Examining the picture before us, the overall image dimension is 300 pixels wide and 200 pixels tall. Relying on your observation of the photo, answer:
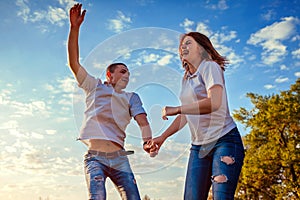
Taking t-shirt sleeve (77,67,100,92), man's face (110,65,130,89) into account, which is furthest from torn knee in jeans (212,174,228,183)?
t-shirt sleeve (77,67,100,92)

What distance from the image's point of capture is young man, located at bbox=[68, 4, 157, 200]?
185 inches

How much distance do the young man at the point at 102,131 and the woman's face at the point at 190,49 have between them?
106cm

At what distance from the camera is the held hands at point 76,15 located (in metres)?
4.77

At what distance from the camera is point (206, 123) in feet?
13.1

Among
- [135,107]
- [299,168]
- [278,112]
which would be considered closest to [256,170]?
[299,168]

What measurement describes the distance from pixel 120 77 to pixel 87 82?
428 mm

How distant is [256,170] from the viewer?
79.4 feet

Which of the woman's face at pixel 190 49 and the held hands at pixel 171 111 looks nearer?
the held hands at pixel 171 111

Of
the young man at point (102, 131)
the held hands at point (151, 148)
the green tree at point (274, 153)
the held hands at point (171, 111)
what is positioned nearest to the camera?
the held hands at point (171, 111)

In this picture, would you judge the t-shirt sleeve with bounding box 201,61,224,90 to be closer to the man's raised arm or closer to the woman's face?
the woman's face

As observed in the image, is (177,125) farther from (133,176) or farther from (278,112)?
(278,112)

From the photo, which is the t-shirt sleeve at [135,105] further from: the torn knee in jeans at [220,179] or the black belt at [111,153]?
the torn knee in jeans at [220,179]

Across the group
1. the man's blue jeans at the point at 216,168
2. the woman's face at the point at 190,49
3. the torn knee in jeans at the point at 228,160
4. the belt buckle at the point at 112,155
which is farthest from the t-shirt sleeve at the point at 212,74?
the belt buckle at the point at 112,155

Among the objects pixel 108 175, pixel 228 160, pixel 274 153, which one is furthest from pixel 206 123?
pixel 274 153
